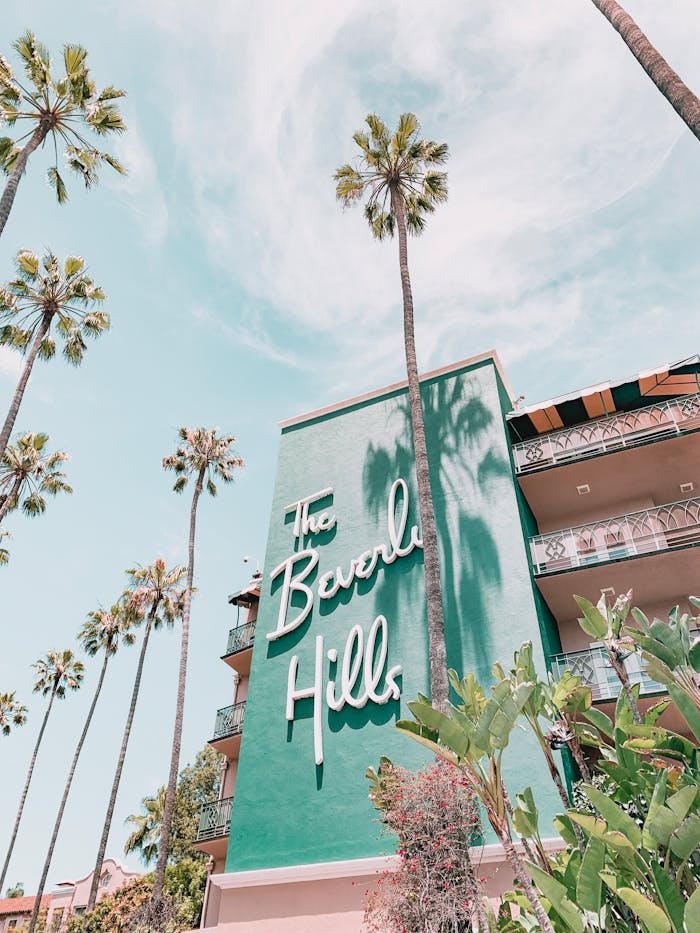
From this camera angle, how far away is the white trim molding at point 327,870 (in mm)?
12156

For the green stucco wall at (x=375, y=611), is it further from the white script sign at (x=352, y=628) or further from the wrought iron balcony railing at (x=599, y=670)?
the wrought iron balcony railing at (x=599, y=670)

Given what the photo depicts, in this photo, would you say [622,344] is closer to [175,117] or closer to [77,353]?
[175,117]

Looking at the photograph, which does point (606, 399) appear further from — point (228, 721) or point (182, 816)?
point (182, 816)

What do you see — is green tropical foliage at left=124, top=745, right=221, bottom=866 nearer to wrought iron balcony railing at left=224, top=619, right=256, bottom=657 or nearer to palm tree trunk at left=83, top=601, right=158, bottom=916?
palm tree trunk at left=83, top=601, right=158, bottom=916

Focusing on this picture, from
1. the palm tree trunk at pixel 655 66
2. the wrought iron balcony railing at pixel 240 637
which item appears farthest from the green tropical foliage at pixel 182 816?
the palm tree trunk at pixel 655 66

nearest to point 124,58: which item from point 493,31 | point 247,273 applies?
point 247,273

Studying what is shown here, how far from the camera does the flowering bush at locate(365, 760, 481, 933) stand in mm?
9664

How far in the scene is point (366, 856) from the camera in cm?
1347

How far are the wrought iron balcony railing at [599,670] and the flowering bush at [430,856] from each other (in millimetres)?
4018

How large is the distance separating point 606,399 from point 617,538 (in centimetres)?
374

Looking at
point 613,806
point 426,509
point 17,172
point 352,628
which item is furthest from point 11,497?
point 613,806

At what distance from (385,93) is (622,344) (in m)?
10.3

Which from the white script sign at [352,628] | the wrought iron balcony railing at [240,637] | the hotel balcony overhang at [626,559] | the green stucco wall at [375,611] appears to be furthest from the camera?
the wrought iron balcony railing at [240,637]

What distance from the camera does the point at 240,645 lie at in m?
20.3
